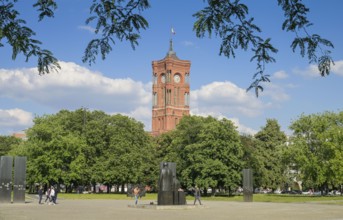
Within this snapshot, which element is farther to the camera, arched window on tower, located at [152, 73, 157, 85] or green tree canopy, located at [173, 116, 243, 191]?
arched window on tower, located at [152, 73, 157, 85]

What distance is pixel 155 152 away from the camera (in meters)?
84.1

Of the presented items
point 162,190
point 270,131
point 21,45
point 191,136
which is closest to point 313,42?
point 21,45

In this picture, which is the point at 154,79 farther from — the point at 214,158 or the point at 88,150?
the point at 214,158

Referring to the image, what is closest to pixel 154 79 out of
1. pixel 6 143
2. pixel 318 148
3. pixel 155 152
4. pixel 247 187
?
pixel 6 143

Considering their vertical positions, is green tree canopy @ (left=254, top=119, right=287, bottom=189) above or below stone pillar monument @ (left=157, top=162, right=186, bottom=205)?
above

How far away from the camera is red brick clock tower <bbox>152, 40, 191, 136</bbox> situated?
13162 cm

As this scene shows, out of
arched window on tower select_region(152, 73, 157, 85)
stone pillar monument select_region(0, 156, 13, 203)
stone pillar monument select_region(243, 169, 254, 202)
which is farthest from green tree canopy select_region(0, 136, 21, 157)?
stone pillar monument select_region(243, 169, 254, 202)

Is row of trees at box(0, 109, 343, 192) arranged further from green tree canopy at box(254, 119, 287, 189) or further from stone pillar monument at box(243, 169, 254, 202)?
stone pillar monument at box(243, 169, 254, 202)

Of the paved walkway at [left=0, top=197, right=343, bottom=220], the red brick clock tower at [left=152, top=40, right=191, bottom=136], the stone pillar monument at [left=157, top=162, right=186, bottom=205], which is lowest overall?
the paved walkway at [left=0, top=197, right=343, bottom=220]

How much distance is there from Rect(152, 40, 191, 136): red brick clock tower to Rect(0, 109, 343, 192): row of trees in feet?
155

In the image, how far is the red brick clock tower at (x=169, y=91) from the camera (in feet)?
432

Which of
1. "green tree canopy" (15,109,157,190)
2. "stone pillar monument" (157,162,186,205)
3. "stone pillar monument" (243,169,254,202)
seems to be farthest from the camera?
"green tree canopy" (15,109,157,190)

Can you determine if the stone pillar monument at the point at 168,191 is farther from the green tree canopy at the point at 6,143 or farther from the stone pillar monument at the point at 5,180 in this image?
the green tree canopy at the point at 6,143

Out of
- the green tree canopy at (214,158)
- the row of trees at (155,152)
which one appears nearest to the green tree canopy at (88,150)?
the row of trees at (155,152)
